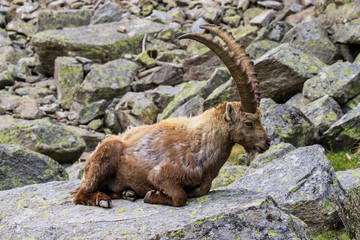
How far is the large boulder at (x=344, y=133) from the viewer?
45.6ft

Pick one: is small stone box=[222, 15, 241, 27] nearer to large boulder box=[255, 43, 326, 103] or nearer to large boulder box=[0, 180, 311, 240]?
large boulder box=[255, 43, 326, 103]

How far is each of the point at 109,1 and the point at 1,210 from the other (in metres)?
33.7

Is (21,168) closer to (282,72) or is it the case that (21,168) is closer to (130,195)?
(130,195)

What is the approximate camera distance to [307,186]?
8.66 metres

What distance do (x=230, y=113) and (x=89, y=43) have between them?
25.3m

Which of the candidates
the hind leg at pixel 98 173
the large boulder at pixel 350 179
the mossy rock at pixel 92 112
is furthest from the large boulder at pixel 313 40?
the hind leg at pixel 98 173

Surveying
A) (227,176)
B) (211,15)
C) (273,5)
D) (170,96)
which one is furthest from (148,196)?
(211,15)

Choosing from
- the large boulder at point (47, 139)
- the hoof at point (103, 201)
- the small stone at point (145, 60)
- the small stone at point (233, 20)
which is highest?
the hoof at point (103, 201)

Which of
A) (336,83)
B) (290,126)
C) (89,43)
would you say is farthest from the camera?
(89,43)

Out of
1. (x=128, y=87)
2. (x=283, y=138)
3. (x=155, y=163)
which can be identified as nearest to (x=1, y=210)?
(x=155, y=163)

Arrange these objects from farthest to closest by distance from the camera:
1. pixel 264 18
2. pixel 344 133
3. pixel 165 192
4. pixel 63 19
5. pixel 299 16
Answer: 1. pixel 63 19
2. pixel 264 18
3. pixel 299 16
4. pixel 344 133
5. pixel 165 192

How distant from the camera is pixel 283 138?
46.2 ft

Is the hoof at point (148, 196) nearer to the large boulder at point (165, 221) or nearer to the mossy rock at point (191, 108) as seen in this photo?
the large boulder at point (165, 221)

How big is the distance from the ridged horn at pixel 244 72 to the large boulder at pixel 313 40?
1533 centimetres
